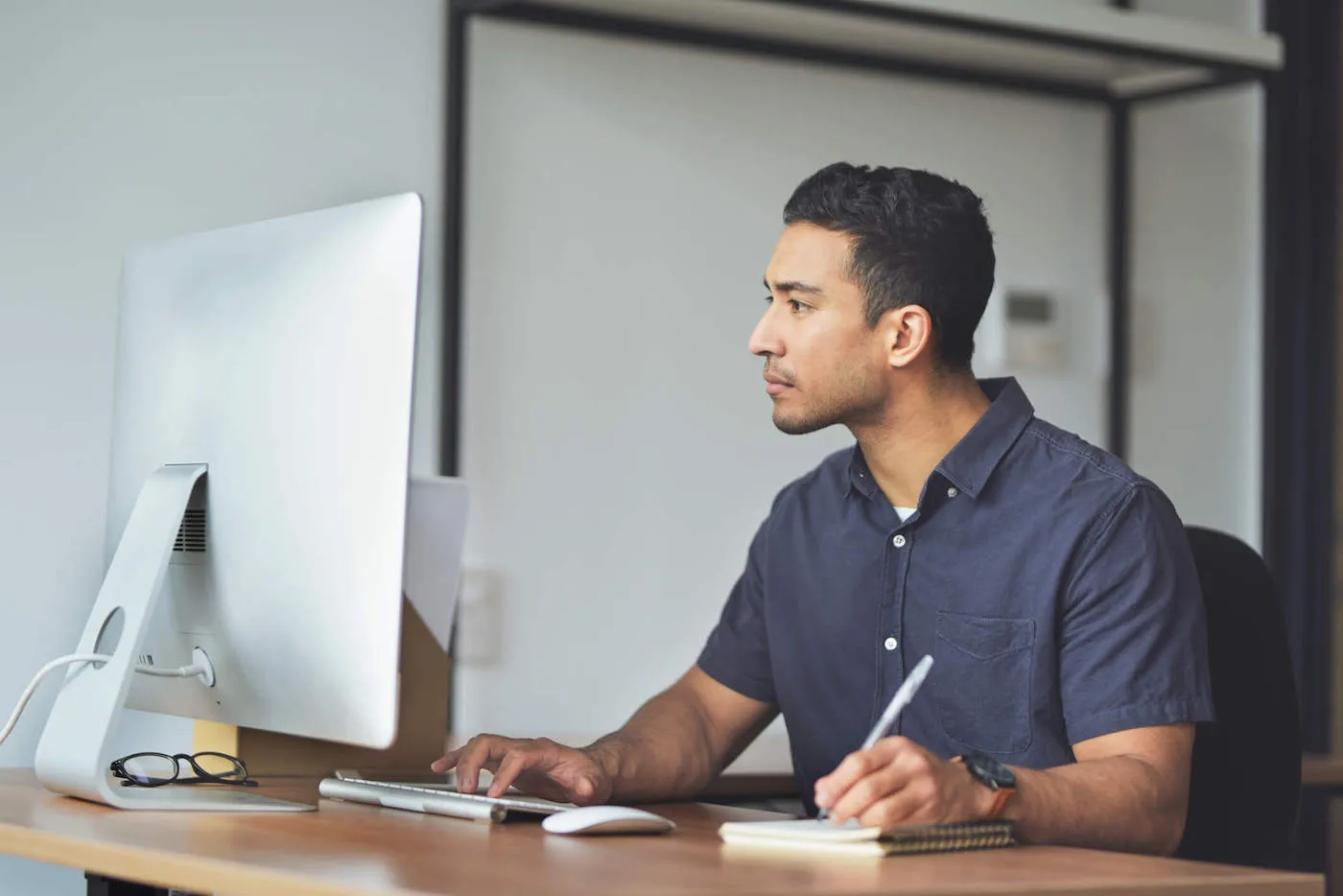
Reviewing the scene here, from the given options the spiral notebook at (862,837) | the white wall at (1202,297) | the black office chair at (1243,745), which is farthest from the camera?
the white wall at (1202,297)

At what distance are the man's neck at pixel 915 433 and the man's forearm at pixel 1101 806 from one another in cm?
45

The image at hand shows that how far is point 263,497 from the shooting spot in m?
1.48

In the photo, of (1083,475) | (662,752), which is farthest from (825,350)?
(662,752)

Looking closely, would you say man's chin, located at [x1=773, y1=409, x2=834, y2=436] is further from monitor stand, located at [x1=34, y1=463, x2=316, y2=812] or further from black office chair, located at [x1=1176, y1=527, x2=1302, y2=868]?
monitor stand, located at [x1=34, y1=463, x2=316, y2=812]

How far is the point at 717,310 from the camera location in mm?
3305

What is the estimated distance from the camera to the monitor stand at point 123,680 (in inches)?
58.4

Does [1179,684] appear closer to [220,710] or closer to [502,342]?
[220,710]

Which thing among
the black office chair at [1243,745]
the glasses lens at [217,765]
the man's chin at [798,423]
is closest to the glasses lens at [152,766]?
the glasses lens at [217,765]

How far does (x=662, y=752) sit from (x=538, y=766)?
0.21 meters

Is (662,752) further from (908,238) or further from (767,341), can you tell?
(908,238)

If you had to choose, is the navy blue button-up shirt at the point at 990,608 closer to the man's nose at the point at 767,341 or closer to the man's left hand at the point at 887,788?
the man's nose at the point at 767,341

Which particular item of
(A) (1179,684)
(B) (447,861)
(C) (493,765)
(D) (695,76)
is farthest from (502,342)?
(B) (447,861)

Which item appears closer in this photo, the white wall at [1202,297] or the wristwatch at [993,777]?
the wristwatch at [993,777]

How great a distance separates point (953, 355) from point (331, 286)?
80 centimetres
